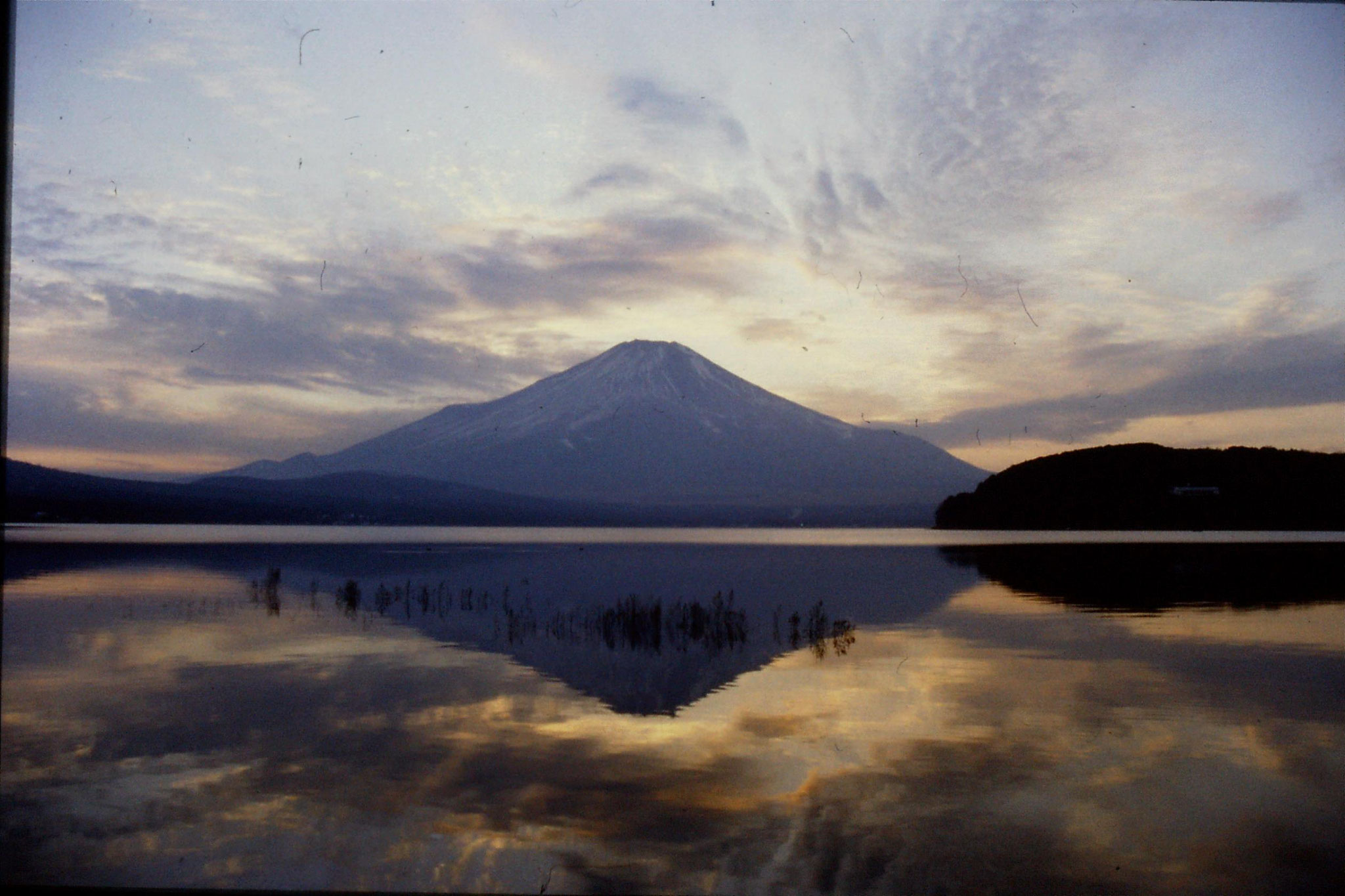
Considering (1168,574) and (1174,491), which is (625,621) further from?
(1174,491)

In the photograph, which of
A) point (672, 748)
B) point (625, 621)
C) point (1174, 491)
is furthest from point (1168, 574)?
point (1174, 491)

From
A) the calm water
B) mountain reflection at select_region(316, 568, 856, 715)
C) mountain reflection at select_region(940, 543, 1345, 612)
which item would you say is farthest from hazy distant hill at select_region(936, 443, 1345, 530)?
mountain reflection at select_region(316, 568, 856, 715)

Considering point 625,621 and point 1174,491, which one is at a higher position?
point 1174,491

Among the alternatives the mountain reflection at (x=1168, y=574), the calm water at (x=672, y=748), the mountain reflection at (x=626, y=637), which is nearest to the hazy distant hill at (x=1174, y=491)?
the mountain reflection at (x=1168, y=574)

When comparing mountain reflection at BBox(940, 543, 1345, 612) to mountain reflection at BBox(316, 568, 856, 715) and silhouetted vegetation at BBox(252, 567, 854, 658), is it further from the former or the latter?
mountain reflection at BBox(316, 568, 856, 715)

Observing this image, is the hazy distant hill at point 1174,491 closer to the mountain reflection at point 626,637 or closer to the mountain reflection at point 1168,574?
the mountain reflection at point 1168,574

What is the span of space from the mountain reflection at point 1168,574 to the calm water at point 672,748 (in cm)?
378

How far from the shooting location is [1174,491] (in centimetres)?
13850

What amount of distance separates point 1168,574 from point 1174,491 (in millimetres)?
97396

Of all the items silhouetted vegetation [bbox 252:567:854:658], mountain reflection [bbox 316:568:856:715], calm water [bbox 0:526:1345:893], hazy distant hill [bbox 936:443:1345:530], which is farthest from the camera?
hazy distant hill [bbox 936:443:1345:530]

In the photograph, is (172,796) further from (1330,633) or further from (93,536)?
(93,536)

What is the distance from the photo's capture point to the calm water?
32.6 ft

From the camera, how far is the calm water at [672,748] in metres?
9.93

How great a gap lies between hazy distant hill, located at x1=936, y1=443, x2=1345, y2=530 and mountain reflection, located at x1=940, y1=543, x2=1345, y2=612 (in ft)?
179
